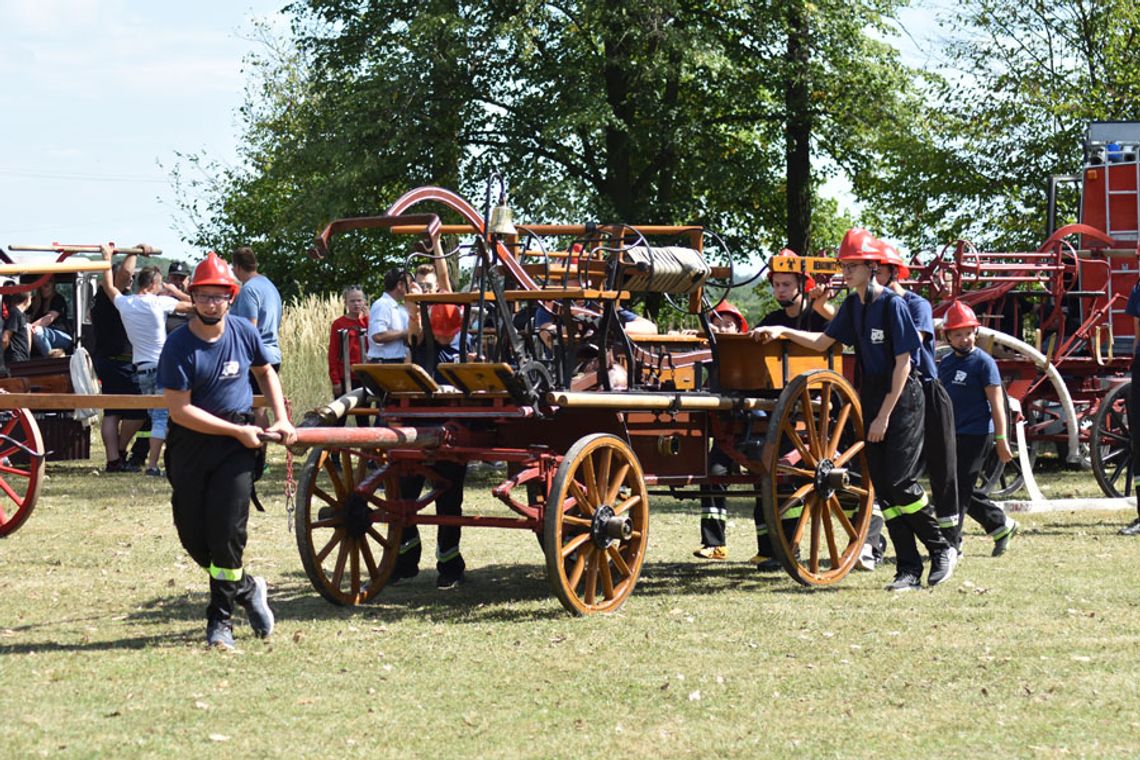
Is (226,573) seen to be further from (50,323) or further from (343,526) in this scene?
(50,323)

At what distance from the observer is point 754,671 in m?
6.61

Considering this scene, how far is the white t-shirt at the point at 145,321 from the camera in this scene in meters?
15.1

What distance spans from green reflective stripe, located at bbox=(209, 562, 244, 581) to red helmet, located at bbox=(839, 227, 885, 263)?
11.7 ft

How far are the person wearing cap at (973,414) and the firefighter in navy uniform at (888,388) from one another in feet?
3.62

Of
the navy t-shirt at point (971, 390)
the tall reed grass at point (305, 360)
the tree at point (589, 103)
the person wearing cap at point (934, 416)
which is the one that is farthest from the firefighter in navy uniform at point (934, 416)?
the tree at point (589, 103)

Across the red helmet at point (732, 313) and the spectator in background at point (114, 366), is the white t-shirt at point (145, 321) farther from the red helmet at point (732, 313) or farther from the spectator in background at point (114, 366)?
the red helmet at point (732, 313)

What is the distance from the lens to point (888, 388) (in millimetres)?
8711

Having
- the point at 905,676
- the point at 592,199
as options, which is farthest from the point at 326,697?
the point at 592,199

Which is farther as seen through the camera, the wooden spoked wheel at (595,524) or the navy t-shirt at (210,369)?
the wooden spoked wheel at (595,524)

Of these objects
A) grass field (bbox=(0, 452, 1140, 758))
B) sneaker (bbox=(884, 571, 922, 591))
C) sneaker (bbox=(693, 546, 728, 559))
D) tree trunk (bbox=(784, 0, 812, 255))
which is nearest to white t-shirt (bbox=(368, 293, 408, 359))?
grass field (bbox=(0, 452, 1140, 758))

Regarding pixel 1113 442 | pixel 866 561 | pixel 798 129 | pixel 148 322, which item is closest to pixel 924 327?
pixel 866 561

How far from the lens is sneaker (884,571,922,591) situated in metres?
8.73

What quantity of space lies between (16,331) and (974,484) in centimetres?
981

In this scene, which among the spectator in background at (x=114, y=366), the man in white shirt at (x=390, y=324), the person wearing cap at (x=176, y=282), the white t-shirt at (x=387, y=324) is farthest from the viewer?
the spectator in background at (x=114, y=366)
